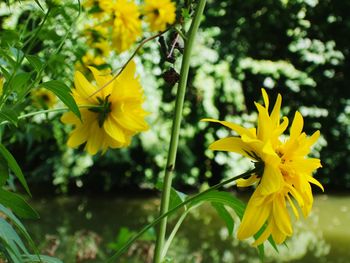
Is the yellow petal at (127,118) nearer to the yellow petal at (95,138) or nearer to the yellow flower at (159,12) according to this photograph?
the yellow petal at (95,138)

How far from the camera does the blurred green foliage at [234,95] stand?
5227mm

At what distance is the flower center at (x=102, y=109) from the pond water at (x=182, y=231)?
136cm

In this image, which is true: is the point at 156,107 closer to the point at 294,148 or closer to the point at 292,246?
the point at 292,246

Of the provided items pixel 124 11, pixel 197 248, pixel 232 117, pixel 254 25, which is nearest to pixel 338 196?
pixel 232 117

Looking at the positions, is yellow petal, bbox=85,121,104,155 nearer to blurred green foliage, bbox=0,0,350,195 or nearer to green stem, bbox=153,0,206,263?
green stem, bbox=153,0,206,263

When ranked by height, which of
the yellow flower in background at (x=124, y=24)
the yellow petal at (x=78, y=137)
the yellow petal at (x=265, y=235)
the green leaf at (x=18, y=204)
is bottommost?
the yellow petal at (x=265, y=235)

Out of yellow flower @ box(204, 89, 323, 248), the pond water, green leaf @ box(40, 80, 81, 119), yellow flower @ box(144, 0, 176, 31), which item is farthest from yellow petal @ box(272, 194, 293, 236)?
the pond water

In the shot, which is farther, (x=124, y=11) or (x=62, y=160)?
(x=62, y=160)

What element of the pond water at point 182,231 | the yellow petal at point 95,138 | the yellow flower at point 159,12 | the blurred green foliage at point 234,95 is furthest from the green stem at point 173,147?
the blurred green foliage at point 234,95

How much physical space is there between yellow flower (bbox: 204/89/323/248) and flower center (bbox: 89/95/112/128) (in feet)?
0.55

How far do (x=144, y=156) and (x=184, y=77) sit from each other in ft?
15.7

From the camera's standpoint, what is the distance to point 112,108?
0.63 m

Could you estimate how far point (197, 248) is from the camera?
3.26 metres

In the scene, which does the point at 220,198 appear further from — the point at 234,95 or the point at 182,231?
the point at 234,95
